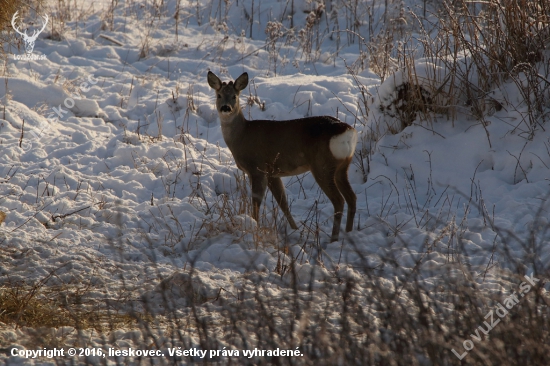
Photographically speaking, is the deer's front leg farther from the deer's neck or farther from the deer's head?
the deer's head

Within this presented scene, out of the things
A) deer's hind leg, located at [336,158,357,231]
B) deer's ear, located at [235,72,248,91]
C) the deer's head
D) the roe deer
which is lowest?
deer's hind leg, located at [336,158,357,231]

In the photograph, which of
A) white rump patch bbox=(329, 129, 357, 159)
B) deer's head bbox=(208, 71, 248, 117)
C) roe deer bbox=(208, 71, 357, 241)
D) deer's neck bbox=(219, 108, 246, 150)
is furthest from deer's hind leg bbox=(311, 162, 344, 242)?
deer's head bbox=(208, 71, 248, 117)

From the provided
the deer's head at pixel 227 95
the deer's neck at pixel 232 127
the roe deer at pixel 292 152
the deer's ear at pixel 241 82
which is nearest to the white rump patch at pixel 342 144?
the roe deer at pixel 292 152

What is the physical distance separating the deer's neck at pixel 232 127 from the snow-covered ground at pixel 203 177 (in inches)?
20.7

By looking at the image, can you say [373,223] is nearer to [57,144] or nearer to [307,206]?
[307,206]

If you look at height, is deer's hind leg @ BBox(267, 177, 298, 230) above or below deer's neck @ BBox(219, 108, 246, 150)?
below

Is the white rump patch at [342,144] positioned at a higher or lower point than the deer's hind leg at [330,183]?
higher

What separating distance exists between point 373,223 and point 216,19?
7.37 metres

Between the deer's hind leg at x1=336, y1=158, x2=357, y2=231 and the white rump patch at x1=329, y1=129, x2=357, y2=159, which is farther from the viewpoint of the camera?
the deer's hind leg at x1=336, y1=158, x2=357, y2=231

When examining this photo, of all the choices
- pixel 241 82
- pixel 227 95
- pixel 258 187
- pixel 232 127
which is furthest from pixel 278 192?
pixel 241 82

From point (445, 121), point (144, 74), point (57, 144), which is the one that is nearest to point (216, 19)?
point (144, 74)

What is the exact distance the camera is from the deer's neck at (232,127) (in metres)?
5.71

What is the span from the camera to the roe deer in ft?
16.8

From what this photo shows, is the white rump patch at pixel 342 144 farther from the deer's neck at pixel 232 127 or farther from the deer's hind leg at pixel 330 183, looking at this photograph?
the deer's neck at pixel 232 127
